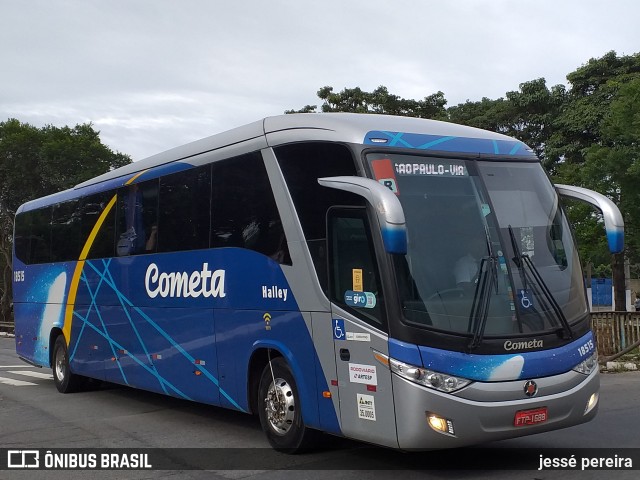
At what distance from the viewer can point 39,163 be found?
39719 mm

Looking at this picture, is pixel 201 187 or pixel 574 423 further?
pixel 201 187

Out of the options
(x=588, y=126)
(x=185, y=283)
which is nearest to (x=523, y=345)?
(x=185, y=283)

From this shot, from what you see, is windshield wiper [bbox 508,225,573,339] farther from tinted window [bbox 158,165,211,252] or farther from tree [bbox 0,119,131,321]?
tree [bbox 0,119,131,321]

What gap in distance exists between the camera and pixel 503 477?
22.3ft

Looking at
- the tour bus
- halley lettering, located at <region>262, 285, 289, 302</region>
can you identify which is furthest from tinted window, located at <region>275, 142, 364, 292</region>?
halley lettering, located at <region>262, 285, 289, 302</region>

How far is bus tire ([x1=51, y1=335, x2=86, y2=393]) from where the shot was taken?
14117 mm

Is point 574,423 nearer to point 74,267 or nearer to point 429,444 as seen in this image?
point 429,444

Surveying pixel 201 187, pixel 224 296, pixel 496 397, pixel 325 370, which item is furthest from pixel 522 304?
pixel 201 187

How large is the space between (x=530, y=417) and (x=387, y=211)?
2.15 meters

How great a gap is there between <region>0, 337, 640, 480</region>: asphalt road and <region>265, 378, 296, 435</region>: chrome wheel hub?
1.05 feet

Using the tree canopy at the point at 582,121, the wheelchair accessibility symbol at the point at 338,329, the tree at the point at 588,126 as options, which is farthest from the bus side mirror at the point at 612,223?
the tree at the point at 588,126

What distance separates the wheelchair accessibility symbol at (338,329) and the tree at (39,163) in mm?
33905

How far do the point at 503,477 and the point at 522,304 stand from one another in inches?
59.6

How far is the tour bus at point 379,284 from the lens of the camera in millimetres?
6488
